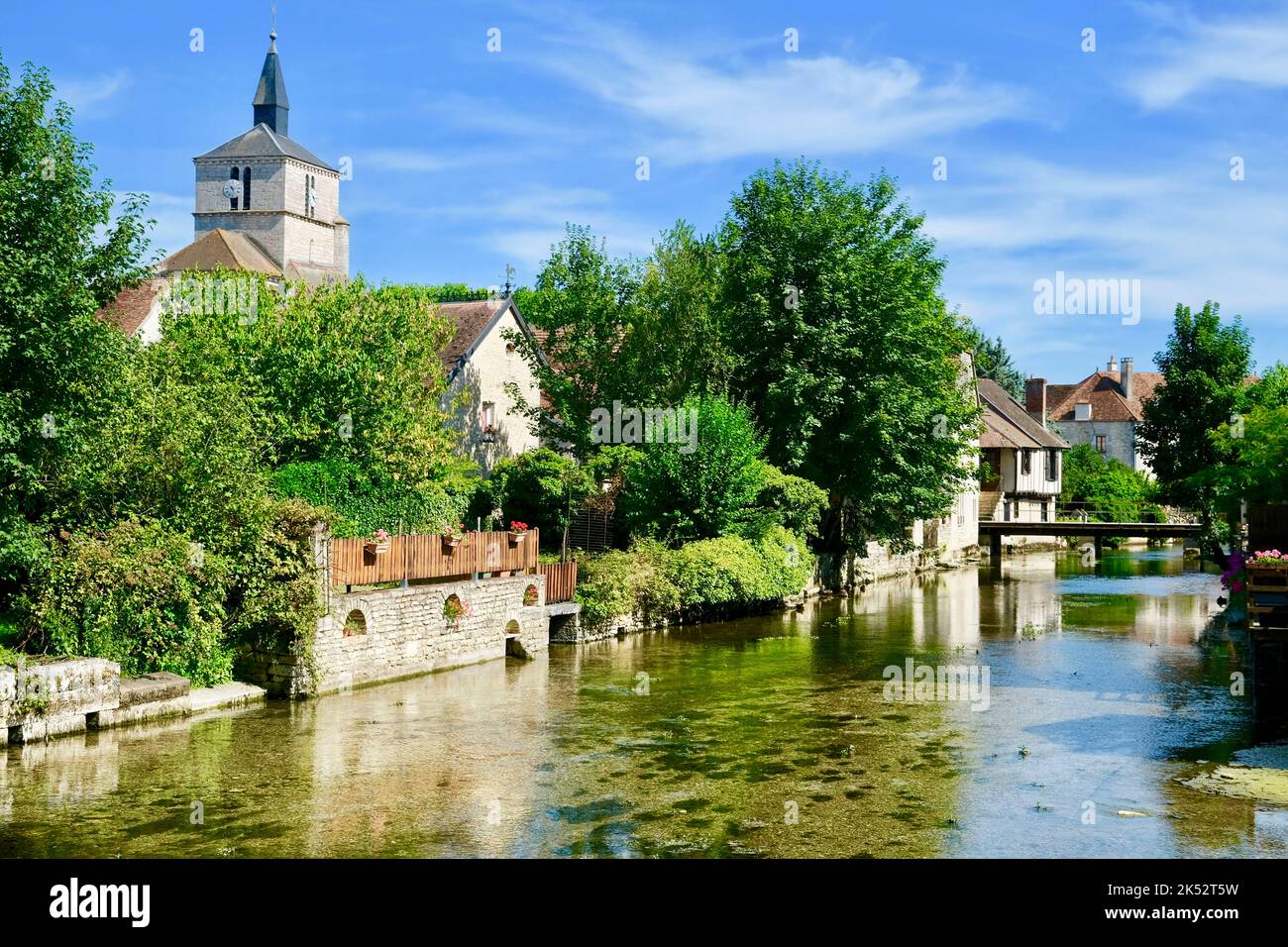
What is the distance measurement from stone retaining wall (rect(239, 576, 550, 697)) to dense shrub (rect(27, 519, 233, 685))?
1413 mm

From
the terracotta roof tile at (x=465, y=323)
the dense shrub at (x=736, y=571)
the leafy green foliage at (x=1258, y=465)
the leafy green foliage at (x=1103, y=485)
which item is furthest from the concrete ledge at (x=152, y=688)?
the leafy green foliage at (x=1103, y=485)

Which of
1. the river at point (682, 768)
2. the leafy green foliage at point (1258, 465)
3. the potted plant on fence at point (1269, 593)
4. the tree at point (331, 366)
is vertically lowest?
the river at point (682, 768)

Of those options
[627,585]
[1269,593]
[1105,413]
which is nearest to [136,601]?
[627,585]

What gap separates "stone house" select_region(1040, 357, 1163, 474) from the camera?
91.2m

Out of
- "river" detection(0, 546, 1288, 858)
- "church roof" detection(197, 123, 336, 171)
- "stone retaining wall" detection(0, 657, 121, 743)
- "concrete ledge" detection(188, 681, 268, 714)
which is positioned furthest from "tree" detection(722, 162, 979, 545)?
"church roof" detection(197, 123, 336, 171)

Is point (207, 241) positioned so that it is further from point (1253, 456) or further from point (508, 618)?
point (1253, 456)

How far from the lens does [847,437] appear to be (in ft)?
134

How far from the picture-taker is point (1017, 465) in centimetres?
7056

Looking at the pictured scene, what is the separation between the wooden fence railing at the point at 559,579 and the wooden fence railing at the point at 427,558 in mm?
613

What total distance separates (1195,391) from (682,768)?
3595cm

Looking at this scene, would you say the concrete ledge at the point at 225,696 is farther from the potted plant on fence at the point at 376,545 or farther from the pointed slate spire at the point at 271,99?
the pointed slate spire at the point at 271,99

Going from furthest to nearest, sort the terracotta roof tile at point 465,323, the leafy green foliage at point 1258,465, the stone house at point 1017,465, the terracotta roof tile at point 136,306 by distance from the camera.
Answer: the stone house at point 1017,465, the terracotta roof tile at point 465,323, the terracotta roof tile at point 136,306, the leafy green foliage at point 1258,465

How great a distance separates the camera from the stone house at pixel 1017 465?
2704 inches

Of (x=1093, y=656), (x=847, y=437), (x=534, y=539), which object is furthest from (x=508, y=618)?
(x=847, y=437)
